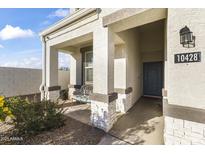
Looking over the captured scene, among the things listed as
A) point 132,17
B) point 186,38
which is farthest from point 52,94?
point 186,38

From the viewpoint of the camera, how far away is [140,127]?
15.3 ft

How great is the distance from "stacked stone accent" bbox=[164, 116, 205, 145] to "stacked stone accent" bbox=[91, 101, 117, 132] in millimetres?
1945

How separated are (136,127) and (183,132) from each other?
1872 mm

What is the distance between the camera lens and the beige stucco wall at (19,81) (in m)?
9.39

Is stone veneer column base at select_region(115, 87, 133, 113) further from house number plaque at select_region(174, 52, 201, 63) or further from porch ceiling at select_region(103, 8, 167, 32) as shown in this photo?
house number plaque at select_region(174, 52, 201, 63)

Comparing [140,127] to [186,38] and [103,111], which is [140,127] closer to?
[103,111]

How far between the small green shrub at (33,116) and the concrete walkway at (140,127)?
2.18m

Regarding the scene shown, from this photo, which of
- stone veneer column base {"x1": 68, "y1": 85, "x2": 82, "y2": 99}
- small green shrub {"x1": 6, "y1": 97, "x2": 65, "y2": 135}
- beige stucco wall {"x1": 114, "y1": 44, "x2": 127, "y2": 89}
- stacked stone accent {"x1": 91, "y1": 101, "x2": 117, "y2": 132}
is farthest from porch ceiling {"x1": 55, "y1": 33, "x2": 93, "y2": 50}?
stone veneer column base {"x1": 68, "y1": 85, "x2": 82, "y2": 99}

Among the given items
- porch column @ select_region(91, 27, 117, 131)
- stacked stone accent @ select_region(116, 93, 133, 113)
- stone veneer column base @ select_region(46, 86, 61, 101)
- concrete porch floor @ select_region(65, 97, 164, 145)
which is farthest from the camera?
stone veneer column base @ select_region(46, 86, 61, 101)

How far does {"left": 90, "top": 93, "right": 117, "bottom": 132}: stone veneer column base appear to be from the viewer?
181 inches

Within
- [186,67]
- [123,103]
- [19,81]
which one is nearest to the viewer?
[186,67]

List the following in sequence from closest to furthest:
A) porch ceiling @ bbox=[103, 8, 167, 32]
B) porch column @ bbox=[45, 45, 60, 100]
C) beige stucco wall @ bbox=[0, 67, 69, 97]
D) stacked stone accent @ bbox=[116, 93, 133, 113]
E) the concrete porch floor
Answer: porch ceiling @ bbox=[103, 8, 167, 32] < the concrete porch floor < stacked stone accent @ bbox=[116, 93, 133, 113] < porch column @ bbox=[45, 45, 60, 100] < beige stucco wall @ bbox=[0, 67, 69, 97]

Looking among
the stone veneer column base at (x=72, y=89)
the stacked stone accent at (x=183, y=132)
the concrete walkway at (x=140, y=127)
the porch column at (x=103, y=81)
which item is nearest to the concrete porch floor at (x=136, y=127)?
the concrete walkway at (x=140, y=127)

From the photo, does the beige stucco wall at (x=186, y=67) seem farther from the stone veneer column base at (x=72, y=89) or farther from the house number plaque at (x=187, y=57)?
the stone veneer column base at (x=72, y=89)
